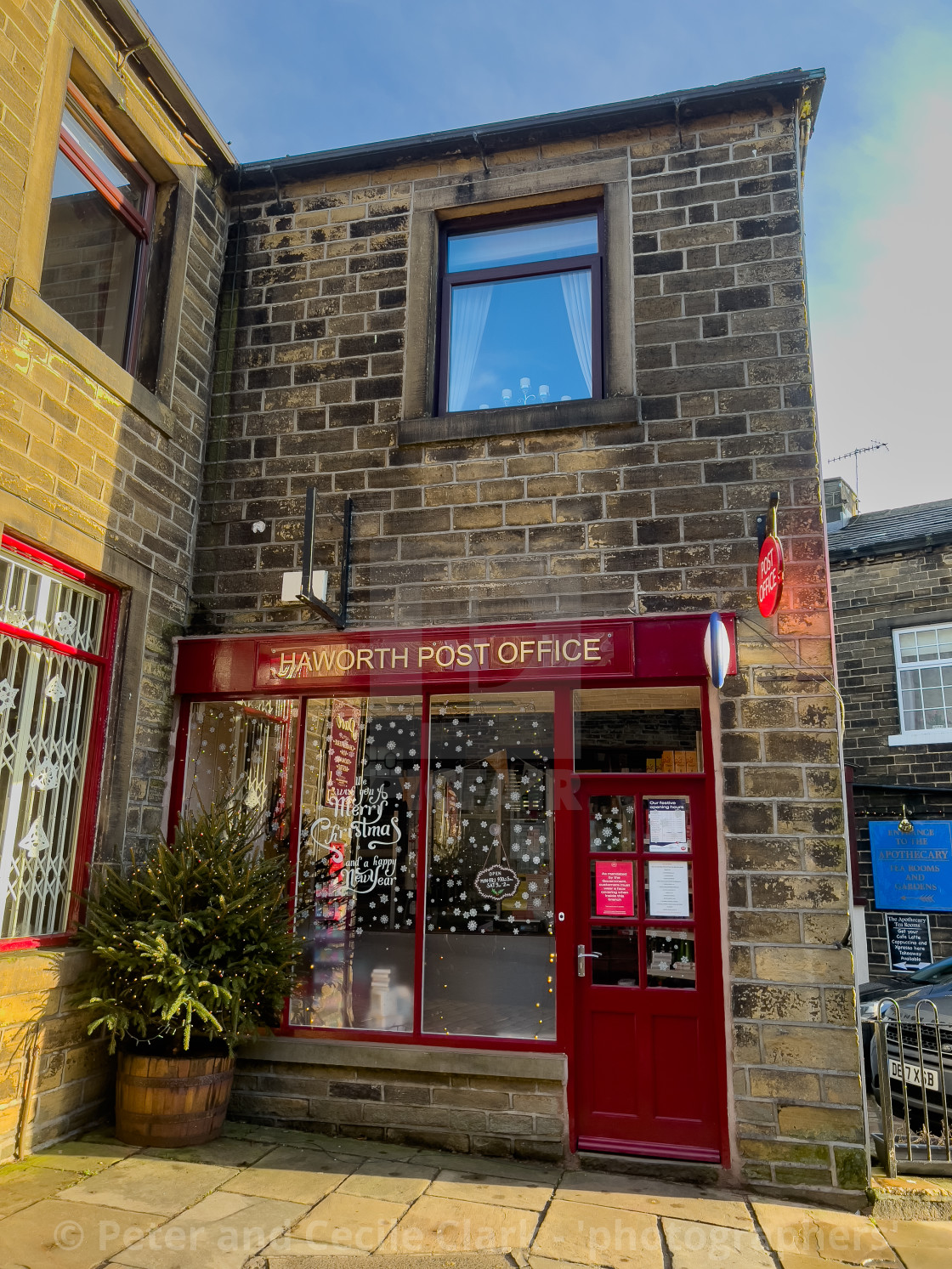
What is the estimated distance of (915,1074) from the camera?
6910mm

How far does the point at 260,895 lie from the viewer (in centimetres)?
595

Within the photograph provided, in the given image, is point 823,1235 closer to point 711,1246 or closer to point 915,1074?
point 711,1246

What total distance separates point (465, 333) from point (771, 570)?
10.8 feet

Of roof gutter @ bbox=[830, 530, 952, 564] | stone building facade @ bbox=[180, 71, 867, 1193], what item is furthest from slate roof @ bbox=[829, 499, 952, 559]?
stone building facade @ bbox=[180, 71, 867, 1193]

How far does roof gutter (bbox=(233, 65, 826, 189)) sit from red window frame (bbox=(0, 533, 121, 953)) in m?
3.89

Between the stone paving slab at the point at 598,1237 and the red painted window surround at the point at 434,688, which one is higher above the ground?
the red painted window surround at the point at 434,688

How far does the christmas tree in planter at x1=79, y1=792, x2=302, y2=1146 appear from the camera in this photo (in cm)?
541

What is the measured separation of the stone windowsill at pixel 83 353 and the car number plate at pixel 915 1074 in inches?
282

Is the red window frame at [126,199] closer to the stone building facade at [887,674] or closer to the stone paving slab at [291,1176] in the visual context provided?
the stone paving slab at [291,1176]

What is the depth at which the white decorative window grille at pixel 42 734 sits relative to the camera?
5426 millimetres

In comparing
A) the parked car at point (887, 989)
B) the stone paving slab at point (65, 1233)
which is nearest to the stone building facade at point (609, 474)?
the stone paving slab at point (65, 1233)

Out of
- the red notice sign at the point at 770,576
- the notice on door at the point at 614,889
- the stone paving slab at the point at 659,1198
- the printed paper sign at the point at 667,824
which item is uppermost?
the red notice sign at the point at 770,576

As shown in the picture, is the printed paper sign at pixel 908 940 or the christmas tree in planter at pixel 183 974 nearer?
the christmas tree in planter at pixel 183 974

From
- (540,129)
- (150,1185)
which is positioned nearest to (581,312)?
(540,129)
